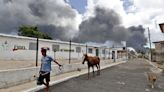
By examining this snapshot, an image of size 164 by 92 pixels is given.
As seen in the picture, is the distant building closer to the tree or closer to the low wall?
the low wall

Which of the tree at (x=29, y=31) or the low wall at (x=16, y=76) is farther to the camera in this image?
the tree at (x=29, y=31)

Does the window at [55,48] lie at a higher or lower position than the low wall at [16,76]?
higher

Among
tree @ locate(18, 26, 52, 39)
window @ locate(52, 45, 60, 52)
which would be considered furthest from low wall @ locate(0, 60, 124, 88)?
tree @ locate(18, 26, 52, 39)

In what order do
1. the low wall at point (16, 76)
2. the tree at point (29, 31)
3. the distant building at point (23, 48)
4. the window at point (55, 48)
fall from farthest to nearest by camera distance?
the tree at point (29, 31)
the window at point (55, 48)
the distant building at point (23, 48)
the low wall at point (16, 76)

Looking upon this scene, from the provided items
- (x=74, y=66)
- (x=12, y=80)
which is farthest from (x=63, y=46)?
(x=12, y=80)

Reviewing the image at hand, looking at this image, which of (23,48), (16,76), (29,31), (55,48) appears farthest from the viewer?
(29,31)

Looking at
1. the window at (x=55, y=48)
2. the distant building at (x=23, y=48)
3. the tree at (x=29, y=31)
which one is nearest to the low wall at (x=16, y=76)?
the distant building at (x=23, y=48)

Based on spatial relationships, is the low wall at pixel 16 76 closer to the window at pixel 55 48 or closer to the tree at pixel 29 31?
the window at pixel 55 48

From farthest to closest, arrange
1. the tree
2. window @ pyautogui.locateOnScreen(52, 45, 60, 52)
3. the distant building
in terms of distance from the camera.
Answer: the tree, window @ pyautogui.locateOnScreen(52, 45, 60, 52), the distant building

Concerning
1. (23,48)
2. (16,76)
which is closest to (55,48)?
(23,48)

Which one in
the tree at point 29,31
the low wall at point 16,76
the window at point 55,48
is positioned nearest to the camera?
the low wall at point 16,76

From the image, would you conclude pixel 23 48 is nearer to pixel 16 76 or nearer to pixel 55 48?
pixel 55 48

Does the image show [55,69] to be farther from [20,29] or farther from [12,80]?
[20,29]

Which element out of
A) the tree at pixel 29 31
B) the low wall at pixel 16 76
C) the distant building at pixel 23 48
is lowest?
the low wall at pixel 16 76
